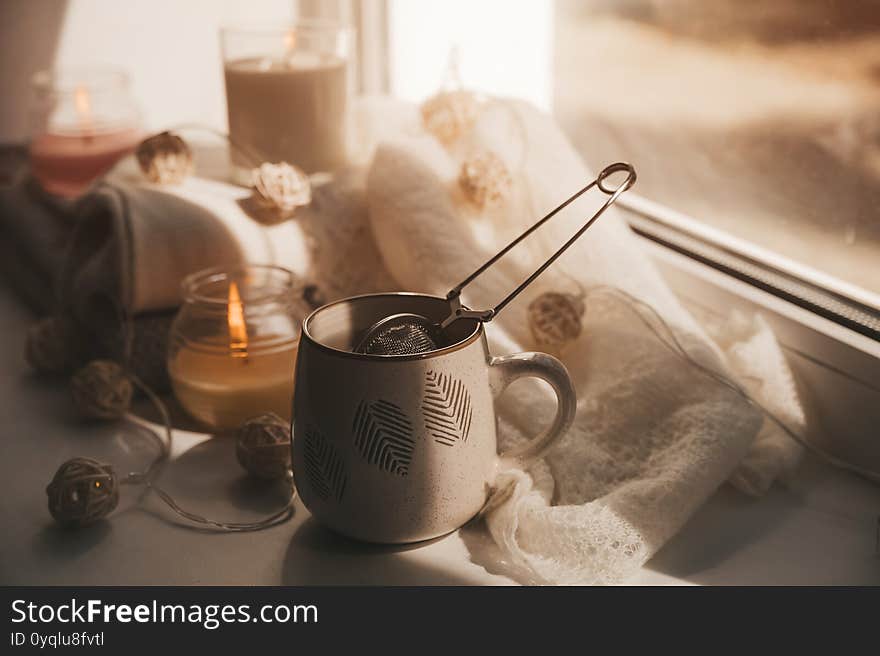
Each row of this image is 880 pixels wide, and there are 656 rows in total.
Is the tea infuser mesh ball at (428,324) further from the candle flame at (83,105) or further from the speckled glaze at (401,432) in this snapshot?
the candle flame at (83,105)

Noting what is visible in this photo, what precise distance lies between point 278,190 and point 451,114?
16 cm

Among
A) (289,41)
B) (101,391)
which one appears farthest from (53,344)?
(289,41)

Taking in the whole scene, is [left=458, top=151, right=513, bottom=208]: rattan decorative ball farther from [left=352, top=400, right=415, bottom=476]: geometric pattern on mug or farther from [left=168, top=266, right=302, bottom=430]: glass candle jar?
[left=352, top=400, right=415, bottom=476]: geometric pattern on mug

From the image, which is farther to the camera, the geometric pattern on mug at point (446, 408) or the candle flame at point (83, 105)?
the candle flame at point (83, 105)

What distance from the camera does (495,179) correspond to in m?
0.71

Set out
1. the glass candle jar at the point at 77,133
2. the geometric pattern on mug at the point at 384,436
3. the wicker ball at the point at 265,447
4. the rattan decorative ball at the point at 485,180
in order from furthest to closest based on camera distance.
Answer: the glass candle jar at the point at 77,133
the rattan decorative ball at the point at 485,180
the wicker ball at the point at 265,447
the geometric pattern on mug at the point at 384,436

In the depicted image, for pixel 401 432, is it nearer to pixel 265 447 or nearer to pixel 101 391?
pixel 265 447

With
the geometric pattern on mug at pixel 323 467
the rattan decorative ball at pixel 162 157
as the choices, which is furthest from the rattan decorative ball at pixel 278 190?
the geometric pattern on mug at pixel 323 467

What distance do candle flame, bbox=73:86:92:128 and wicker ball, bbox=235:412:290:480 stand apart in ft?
1.73

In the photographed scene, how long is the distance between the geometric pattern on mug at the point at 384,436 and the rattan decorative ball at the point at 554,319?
7.8 inches

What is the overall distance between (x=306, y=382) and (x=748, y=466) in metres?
0.29

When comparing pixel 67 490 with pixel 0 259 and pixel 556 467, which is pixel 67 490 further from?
pixel 0 259

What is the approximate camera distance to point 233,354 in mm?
629

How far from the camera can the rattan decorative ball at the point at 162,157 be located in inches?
28.7
